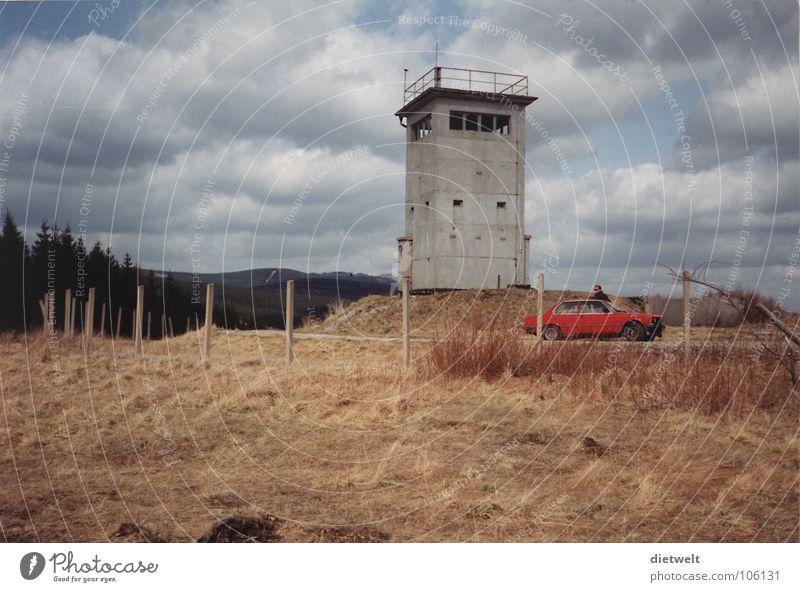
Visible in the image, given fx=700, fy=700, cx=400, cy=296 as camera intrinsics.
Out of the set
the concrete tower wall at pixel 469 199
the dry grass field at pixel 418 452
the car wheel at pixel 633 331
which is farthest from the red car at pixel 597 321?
the concrete tower wall at pixel 469 199

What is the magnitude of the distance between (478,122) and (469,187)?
12.1 ft

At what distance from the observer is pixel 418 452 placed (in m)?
8.77

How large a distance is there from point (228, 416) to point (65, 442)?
257 cm

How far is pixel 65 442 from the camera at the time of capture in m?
9.35

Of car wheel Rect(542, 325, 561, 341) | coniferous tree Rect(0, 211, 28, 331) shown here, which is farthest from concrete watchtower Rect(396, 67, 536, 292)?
coniferous tree Rect(0, 211, 28, 331)

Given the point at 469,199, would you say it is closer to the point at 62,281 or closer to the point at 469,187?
the point at 469,187

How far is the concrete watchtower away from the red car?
1307cm

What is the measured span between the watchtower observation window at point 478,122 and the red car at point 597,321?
53.7 feet

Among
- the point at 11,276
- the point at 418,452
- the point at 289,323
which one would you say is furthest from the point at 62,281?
the point at 418,452

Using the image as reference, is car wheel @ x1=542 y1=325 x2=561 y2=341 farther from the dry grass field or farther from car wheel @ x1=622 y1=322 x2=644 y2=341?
the dry grass field

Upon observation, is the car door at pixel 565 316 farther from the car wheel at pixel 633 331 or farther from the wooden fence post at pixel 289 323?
the wooden fence post at pixel 289 323

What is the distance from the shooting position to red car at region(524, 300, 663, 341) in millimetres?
22141

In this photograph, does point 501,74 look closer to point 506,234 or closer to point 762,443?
point 506,234

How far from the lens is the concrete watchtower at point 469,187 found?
1444 inches
